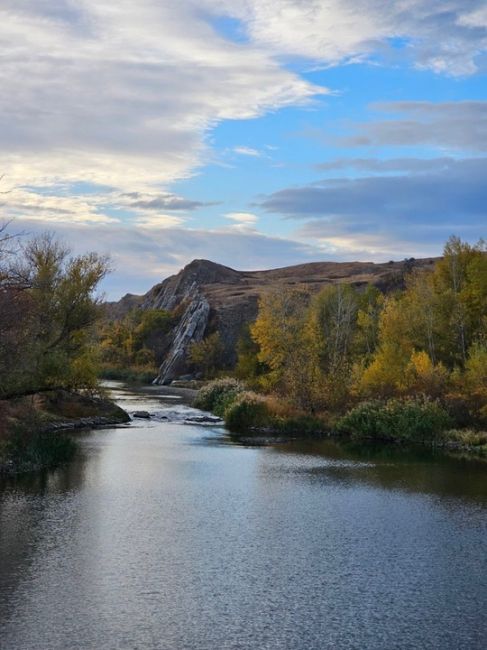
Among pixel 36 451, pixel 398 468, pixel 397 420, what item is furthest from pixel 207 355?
pixel 36 451

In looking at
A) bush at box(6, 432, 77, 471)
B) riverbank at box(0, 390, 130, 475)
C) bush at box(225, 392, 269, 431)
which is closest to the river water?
bush at box(6, 432, 77, 471)

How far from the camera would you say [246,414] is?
64188 millimetres

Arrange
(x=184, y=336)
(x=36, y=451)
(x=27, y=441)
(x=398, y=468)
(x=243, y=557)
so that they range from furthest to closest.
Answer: (x=184, y=336)
(x=398, y=468)
(x=27, y=441)
(x=36, y=451)
(x=243, y=557)

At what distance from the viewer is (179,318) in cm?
16250

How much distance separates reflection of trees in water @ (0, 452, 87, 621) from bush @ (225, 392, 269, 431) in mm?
21928

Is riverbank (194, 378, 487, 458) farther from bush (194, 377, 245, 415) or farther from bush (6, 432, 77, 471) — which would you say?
bush (6, 432, 77, 471)

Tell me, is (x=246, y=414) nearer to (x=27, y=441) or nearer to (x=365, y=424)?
(x=365, y=424)

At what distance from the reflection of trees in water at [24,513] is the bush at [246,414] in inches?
863

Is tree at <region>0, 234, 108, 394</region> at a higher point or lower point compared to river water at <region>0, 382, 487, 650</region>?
higher

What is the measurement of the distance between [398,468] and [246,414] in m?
23.2

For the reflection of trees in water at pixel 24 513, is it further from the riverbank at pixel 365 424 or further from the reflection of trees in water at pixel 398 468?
the riverbank at pixel 365 424

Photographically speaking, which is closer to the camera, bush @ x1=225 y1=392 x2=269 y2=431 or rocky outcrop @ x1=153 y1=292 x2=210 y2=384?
bush @ x1=225 y1=392 x2=269 y2=431

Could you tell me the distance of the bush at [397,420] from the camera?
53688 mm

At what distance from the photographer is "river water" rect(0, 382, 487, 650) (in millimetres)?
17844
